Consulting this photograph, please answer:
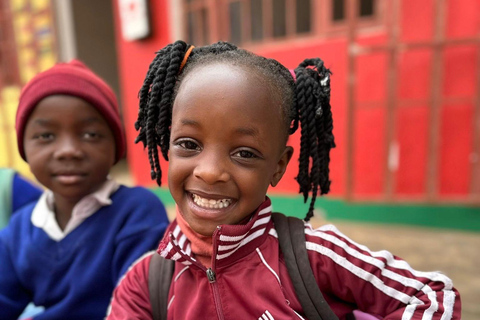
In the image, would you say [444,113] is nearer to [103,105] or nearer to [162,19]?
[103,105]

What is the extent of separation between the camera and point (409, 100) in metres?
3.04

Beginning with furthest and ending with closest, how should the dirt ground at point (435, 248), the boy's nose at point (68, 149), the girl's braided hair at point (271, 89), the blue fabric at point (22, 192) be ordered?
1. the dirt ground at point (435, 248)
2. the blue fabric at point (22, 192)
3. the boy's nose at point (68, 149)
4. the girl's braided hair at point (271, 89)

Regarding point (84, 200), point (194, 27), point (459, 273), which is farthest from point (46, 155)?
point (194, 27)

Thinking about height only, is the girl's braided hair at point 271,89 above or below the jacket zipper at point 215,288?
above

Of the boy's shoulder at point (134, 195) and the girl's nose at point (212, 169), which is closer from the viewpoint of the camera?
the girl's nose at point (212, 169)

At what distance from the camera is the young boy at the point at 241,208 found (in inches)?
37.6

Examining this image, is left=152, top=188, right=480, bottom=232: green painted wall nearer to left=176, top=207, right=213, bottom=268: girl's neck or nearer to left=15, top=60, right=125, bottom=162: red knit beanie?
left=15, top=60, right=125, bottom=162: red knit beanie

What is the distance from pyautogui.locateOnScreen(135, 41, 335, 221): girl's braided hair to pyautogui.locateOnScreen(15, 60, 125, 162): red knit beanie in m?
0.35

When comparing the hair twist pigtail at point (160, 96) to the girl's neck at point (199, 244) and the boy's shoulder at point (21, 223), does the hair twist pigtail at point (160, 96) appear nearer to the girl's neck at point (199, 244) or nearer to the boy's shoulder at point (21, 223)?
the girl's neck at point (199, 244)

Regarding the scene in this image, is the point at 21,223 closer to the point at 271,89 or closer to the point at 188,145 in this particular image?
the point at 188,145

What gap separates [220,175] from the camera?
933 millimetres

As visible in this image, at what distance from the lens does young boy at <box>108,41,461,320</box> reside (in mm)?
954

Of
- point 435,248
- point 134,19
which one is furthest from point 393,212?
point 134,19

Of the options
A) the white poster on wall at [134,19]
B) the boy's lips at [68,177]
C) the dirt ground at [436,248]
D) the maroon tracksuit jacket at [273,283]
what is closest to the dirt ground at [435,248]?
the dirt ground at [436,248]
